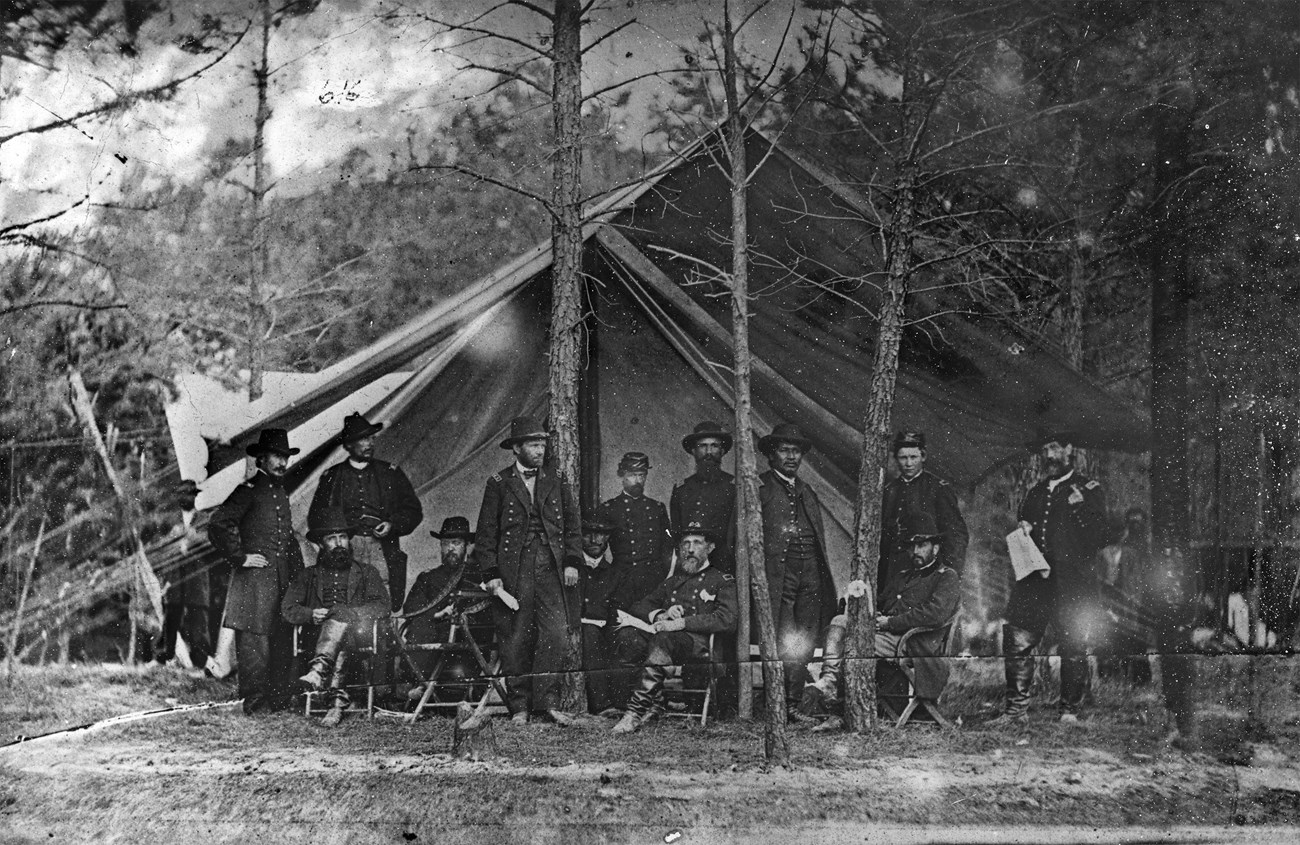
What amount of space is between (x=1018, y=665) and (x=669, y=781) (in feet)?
6.56

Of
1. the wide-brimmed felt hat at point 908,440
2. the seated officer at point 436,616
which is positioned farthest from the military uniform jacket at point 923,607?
the seated officer at point 436,616

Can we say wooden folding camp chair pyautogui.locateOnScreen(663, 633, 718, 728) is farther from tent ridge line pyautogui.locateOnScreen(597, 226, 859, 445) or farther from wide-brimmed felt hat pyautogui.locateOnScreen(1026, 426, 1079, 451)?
wide-brimmed felt hat pyautogui.locateOnScreen(1026, 426, 1079, 451)

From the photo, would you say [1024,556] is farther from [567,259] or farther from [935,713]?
[567,259]

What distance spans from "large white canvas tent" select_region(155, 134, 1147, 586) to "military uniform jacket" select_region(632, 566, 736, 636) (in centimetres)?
55

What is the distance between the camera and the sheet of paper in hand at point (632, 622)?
19.0 feet

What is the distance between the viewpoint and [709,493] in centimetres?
586

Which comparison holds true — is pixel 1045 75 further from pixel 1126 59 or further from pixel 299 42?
pixel 299 42

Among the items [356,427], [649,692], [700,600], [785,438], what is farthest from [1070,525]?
[356,427]

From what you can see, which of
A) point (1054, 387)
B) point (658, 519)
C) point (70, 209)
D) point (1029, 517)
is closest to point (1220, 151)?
point (1054, 387)

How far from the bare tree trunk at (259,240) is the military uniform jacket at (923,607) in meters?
3.75

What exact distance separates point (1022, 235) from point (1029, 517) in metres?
1.59

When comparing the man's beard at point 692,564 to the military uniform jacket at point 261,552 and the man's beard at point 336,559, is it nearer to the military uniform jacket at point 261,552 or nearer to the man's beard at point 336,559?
the man's beard at point 336,559

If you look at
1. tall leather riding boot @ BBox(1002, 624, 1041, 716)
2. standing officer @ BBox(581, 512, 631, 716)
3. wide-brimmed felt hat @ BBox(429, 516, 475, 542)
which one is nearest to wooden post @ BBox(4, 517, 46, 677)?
wide-brimmed felt hat @ BBox(429, 516, 475, 542)

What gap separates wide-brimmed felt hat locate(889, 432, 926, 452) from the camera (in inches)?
232
